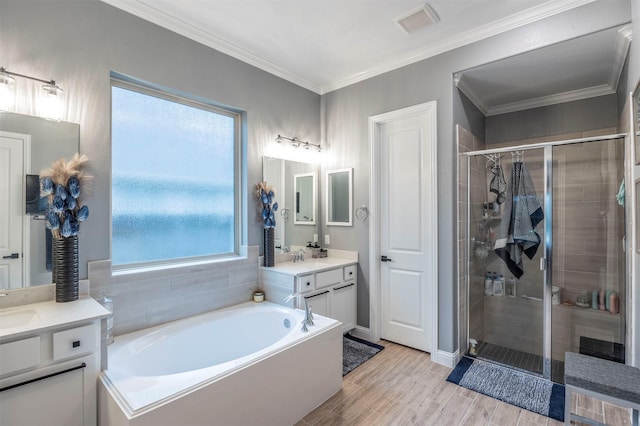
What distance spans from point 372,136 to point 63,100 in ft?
8.53

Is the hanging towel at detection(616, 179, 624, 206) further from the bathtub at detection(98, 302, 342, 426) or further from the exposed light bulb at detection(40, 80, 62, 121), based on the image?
the exposed light bulb at detection(40, 80, 62, 121)

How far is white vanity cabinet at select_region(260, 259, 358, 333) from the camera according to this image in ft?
9.35

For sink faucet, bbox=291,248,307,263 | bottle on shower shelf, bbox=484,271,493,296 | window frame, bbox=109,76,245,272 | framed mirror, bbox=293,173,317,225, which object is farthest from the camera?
framed mirror, bbox=293,173,317,225

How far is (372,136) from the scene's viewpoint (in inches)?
130

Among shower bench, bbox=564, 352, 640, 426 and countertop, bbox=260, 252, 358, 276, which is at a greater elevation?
countertop, bbox=260, 252, 358, 276

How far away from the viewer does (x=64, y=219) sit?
1.85 meters

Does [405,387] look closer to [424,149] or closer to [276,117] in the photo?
[424,149]

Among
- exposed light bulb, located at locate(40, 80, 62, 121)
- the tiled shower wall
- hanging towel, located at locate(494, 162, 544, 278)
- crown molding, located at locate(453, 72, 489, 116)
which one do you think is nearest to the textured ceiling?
crown molding, located at locate(453, 72, 489, 116)

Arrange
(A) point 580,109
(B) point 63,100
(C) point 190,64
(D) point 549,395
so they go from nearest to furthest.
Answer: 1. (B) point 63,100
2. (D) point 549,395
3. (C) point 190,64
4. (A) point 580,109

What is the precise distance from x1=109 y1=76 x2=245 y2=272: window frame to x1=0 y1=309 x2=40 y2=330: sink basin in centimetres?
59

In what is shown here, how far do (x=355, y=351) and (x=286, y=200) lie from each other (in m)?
1.74

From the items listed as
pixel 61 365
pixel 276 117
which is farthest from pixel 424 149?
pixel 61 365

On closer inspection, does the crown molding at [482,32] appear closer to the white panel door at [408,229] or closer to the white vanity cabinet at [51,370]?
the white panel door at [408,229]

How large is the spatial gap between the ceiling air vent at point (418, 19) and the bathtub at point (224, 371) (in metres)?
2.47
